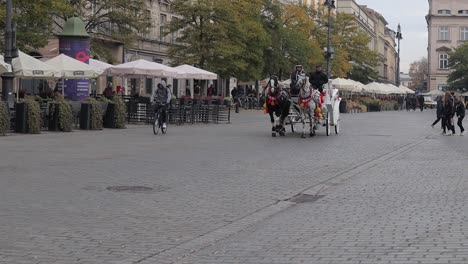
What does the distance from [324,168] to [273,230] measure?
263 inches

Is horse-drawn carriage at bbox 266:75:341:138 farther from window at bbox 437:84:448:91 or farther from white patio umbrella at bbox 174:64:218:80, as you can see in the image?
window at bbox 437:84:448:91

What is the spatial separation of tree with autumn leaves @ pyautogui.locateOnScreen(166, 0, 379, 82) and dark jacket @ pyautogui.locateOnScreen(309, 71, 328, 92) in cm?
2159

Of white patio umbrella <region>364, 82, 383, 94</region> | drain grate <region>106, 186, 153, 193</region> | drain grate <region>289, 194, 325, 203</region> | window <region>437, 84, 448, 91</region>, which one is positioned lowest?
drain grate <region>289, 194, 325, 203</region>

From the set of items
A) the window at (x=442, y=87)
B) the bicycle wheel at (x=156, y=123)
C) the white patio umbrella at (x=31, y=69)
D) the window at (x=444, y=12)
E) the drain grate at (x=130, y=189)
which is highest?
the window at (x=444, y=12)

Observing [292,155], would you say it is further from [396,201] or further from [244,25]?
[244,25]

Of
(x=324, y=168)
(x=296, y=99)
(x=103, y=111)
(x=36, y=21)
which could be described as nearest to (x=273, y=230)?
(x=324, y=168)

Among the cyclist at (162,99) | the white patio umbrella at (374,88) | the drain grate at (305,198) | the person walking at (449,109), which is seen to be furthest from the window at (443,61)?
the drain grate at (305,198)

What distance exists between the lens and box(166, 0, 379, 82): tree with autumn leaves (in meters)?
47.7

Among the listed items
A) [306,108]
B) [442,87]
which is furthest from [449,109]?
[442,87]

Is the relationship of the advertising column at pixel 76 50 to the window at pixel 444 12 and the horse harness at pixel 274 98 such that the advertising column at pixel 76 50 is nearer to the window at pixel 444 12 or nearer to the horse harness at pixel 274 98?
the horse harness at pixel 274 98

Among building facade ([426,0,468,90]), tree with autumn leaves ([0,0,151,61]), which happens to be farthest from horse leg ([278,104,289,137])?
building facade ([426,0,468,90])

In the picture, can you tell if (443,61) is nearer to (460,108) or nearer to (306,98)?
(460,108)

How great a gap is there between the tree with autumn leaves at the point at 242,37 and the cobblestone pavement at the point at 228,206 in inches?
1160

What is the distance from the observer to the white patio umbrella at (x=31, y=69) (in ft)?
83.1
